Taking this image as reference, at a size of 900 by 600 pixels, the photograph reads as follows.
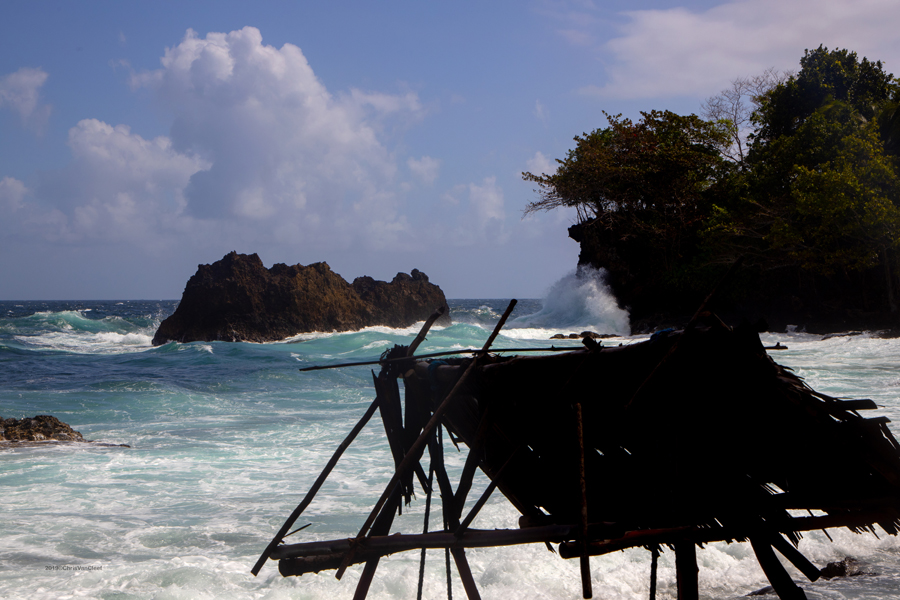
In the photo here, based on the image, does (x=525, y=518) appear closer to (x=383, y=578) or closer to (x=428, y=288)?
(x=383, y=578)

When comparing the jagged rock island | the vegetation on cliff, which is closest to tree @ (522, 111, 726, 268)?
the vegetation on cliff

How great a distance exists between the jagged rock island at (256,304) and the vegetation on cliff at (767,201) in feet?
31.4

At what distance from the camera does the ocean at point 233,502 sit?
4863 mm

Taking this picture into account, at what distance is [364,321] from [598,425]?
3056cm

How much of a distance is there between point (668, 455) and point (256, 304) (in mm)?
27734

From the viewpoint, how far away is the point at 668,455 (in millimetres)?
2408

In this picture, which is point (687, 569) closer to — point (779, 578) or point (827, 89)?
point (779, 578)

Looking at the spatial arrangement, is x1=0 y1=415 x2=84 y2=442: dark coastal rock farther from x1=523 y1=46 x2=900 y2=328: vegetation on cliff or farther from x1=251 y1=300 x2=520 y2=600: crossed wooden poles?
x1=523 y1=46 x2=900 y2=328: vegetation on cliff

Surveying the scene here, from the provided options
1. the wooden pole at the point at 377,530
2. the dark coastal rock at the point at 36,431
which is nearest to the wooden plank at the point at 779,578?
the wooden pole at the point at 377,530

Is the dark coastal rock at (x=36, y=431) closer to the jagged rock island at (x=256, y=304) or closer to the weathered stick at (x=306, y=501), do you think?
the weathered stick at (x=306, y=501)

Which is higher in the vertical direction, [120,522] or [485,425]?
[485,425]

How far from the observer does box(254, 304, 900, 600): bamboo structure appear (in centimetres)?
220

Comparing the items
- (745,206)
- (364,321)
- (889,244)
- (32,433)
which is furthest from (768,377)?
(364,321)

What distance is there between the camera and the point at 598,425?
254 centimetres
